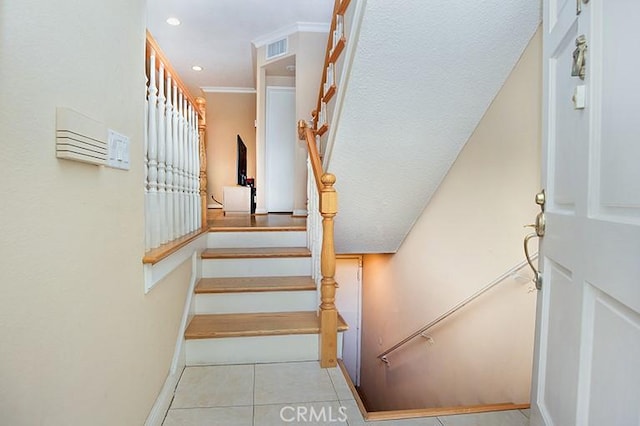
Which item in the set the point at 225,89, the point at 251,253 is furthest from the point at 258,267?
the point at 225,89

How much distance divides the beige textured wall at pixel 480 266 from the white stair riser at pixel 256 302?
97 cm

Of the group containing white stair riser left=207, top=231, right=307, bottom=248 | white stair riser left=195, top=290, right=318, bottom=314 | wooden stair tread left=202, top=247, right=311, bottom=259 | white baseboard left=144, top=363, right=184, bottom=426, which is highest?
white stair riser left=207, top=231, right=307, bottom=248

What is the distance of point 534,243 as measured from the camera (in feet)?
5.58

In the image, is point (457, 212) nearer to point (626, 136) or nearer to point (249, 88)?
point (626, 136)

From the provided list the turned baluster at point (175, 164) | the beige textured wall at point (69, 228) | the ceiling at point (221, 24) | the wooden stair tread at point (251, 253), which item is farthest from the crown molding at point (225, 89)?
the beige textured wall at point (69, 228)

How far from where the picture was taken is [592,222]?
2.65ft

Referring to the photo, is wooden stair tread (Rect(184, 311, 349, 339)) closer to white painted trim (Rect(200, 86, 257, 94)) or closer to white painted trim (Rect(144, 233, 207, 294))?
white painted trim (Rect(144, 233, 207, 294))

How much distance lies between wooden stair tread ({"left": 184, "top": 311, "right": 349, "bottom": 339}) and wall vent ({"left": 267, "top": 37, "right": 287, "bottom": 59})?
349 cm

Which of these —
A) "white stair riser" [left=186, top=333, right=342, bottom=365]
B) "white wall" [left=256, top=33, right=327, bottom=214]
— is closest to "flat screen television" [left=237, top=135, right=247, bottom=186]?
"white wall" [left=256, top=33, right=327, bottom=214]

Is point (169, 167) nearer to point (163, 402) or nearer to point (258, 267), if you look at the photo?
point (258, 267)

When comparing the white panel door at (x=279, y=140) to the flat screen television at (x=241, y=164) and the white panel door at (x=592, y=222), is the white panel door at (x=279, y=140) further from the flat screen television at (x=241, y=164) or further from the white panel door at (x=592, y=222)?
the white panel door at (x=592, y=222)

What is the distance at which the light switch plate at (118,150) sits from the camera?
1.08 metres

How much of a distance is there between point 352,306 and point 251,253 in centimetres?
216

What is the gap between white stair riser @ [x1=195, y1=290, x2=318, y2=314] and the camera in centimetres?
232
